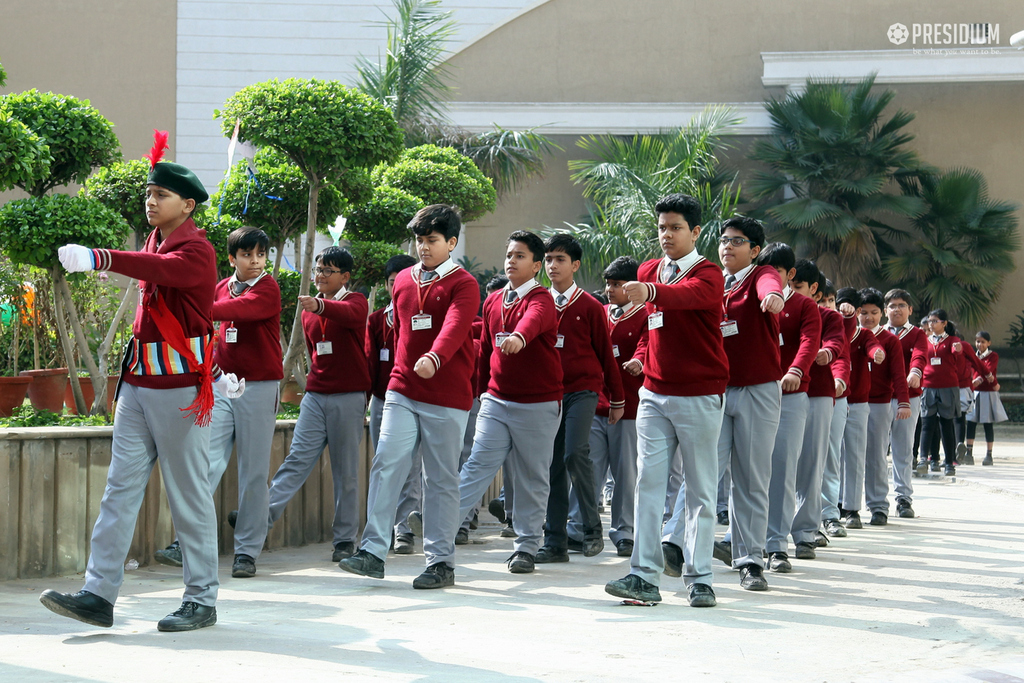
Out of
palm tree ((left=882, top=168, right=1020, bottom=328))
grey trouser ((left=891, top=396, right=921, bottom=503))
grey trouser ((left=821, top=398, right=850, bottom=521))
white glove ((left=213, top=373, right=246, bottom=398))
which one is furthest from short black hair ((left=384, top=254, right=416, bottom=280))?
palm tree ((left=882, top=168, right=1020, bottom=328))

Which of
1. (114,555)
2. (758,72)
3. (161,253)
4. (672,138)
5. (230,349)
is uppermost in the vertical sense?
(758,72)

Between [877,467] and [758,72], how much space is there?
1627 cm

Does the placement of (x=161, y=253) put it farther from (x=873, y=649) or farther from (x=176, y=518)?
(x=873, y=649)

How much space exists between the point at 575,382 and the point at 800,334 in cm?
144

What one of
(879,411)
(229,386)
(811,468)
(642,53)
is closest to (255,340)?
(229,386)

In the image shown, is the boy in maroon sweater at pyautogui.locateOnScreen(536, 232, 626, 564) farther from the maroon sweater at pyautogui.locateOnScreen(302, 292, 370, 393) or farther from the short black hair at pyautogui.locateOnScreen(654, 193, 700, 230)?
the short black hair at pyautogui.locateOnScreen(654, 193, 700, 230)

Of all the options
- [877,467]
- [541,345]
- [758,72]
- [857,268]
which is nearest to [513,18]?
[758,72]

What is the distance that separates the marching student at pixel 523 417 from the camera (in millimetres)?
6242

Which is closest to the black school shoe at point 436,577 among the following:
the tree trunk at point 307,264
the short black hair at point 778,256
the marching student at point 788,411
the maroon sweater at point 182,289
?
the maroon sweater at point 182,289

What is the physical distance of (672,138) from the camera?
1991 centimetres

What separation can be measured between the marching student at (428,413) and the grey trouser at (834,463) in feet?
11.5

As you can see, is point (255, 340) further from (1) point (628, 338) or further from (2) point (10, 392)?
(1) point (628, 338)

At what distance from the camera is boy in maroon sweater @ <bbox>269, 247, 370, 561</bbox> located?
656cm

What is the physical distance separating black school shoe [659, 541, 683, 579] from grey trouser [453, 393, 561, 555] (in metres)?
0.87
